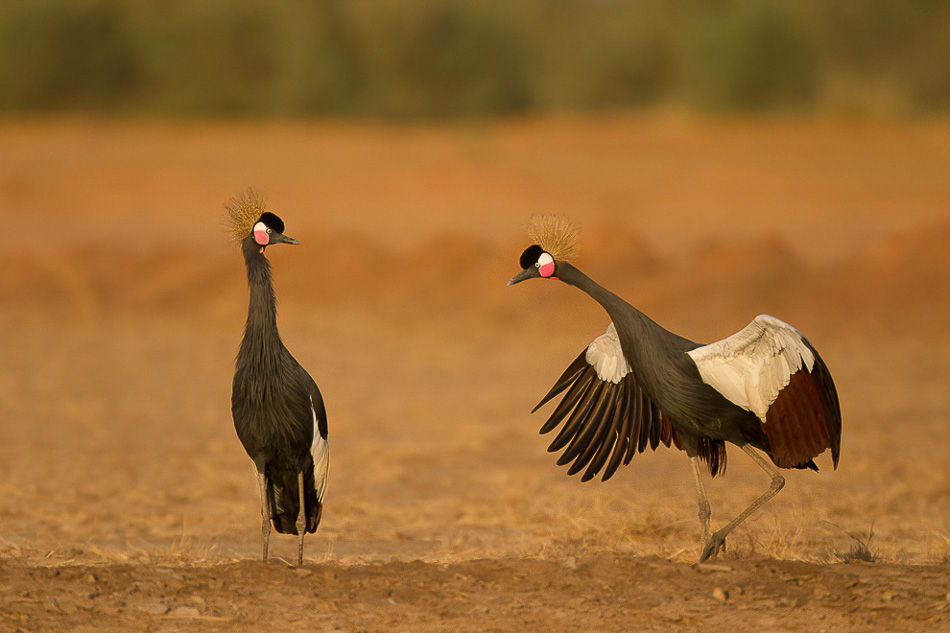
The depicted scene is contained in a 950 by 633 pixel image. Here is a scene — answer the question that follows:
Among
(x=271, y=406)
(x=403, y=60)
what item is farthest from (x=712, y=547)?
(x=403, y=60)

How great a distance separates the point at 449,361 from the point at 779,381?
12104 millimetres

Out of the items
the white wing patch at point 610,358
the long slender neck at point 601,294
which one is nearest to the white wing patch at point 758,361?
the long slender neck at point 601,294

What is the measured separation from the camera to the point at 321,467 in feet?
19.8

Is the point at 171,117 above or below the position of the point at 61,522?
above

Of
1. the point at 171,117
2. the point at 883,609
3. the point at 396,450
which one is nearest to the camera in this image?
the point at 883,609

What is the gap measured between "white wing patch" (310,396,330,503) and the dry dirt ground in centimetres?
52

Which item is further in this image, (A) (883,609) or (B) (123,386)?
(B) (123,386)

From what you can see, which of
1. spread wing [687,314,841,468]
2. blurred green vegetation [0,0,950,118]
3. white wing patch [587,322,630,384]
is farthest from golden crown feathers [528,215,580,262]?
blurred green vegetation [0,0,950,118]

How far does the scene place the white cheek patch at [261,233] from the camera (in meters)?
5.88

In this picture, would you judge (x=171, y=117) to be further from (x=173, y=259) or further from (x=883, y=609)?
(x=883, y=609)

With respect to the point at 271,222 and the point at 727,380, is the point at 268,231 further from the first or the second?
the point at 727,380

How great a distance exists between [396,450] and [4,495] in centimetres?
400

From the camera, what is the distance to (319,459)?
6.00 meters

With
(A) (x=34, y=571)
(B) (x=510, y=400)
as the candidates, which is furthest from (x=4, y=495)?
(B) (x=510, y=400)
